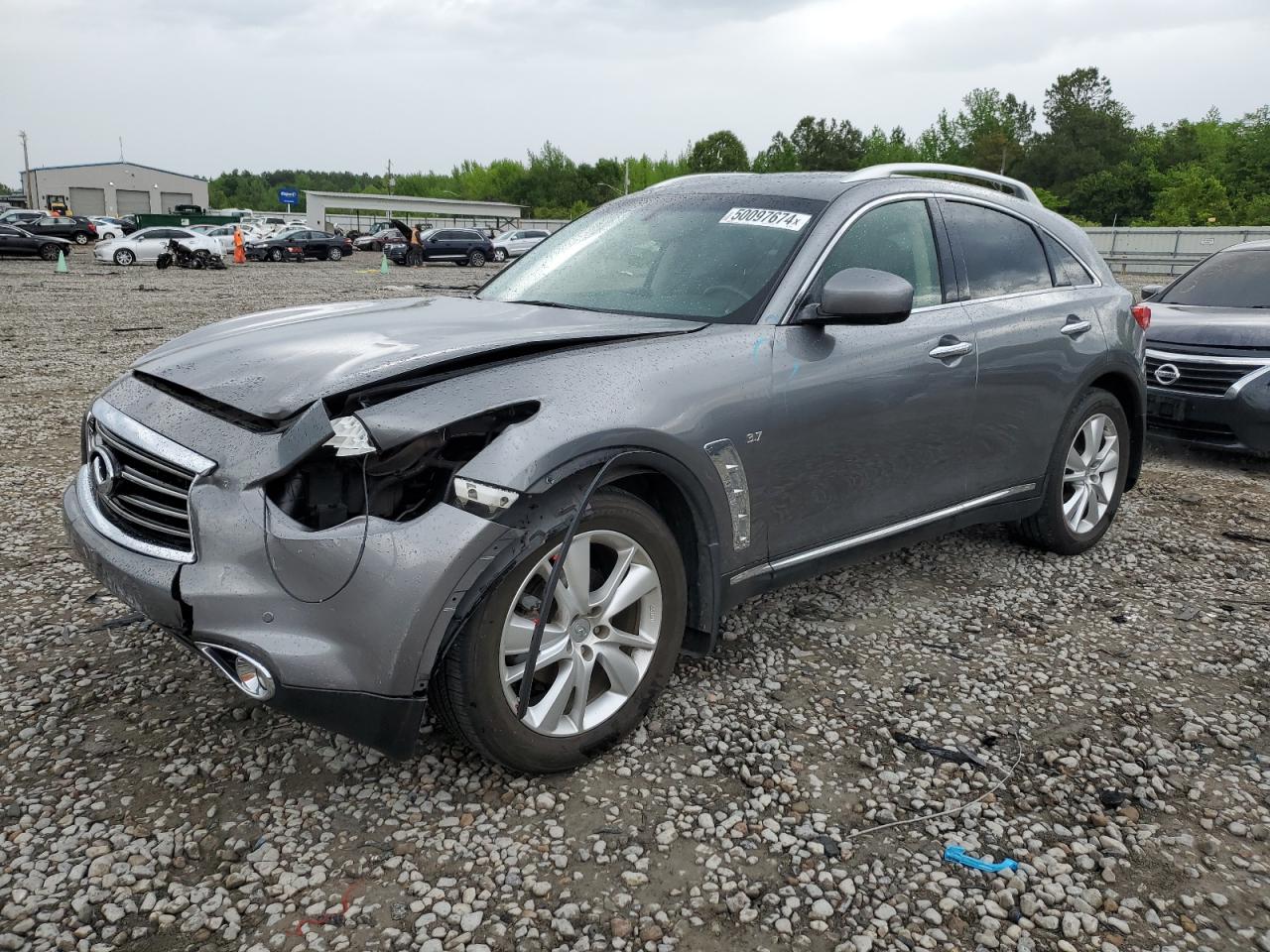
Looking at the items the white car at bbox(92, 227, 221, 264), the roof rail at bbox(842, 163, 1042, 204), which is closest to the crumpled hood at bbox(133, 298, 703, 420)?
the roof rail at bbox(842, 163, 1042, 204)

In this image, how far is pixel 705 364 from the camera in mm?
2994

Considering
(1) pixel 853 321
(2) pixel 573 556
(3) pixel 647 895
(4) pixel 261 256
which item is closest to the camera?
(3) pixel 647 895

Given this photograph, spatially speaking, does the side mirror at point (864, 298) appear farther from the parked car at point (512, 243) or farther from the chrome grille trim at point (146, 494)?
the parked car at point (512, 243)

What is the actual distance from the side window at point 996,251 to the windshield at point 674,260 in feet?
2.88

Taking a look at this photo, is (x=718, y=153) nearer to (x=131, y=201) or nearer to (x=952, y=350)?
(x=131, y=201)

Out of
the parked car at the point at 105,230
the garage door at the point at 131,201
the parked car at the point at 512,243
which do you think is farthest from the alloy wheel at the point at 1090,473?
the garage door at the point at 131,201

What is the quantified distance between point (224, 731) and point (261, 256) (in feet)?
124

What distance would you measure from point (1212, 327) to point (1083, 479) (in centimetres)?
311

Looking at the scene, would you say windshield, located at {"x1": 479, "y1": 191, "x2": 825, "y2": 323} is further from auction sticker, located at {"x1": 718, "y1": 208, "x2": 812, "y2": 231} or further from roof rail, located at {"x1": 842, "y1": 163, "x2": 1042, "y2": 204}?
roof rail, located at {"x1": 842, "y1": 163, "x2": 1042, "y2": 204}

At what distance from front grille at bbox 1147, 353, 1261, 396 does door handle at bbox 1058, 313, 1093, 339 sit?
2.91 meters

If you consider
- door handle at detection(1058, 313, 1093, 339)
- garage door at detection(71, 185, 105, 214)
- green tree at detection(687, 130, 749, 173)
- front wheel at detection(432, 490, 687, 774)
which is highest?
green tree at detection(687, 130, 749, 173)

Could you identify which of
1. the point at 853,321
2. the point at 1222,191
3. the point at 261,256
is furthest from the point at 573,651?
the point at 1222,191

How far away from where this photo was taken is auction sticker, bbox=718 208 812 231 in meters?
3.54

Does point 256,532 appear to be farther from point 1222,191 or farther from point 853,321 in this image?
point 1222,191
